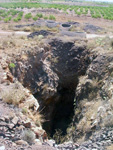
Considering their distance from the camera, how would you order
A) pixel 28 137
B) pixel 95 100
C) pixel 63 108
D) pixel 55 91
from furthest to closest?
pixel 63 108 → pixel 55 91 → pixel 95 100 → pixel 28 137

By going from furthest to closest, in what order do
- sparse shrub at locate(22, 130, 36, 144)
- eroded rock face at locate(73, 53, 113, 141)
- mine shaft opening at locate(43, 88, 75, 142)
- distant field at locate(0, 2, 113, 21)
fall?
distant field at locate(0, 2, 113, 21), mine shaft opening at locate(43, 88, 75, 142), eroded rock face at locate(73, 53, 113, 141), sparse shrub at locate(22, 130, 36, 144)

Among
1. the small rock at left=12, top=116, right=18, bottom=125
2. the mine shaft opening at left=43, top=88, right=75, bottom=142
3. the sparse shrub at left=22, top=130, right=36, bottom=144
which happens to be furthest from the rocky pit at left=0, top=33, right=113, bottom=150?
the sparse shrub at left=22, top=130, right=36, bottom=144

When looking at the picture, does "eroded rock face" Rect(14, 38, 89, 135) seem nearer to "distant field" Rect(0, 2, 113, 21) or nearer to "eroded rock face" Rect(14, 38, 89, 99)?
"eroded rock face" Rect(14, 38, 89, 99)

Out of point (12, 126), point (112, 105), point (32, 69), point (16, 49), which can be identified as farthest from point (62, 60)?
point (12, 126)

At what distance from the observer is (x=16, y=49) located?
1116 cm

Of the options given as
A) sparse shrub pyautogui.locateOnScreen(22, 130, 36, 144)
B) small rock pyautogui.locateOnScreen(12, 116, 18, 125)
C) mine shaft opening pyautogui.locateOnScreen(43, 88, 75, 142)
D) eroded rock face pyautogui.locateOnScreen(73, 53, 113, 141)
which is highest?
mine shaft opening pyautogui.locateOnScreen(43, 88, 75, 142)

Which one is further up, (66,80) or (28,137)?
(66,80)

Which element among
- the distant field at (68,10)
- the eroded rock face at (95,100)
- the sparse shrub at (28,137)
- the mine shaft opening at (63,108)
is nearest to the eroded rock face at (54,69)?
the mine shaft opening at (63,108)

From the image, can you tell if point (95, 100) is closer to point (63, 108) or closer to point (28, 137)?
point (28, 137)

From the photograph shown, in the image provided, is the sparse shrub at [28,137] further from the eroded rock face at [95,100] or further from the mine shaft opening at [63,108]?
the mine shaft opening at [63,108]

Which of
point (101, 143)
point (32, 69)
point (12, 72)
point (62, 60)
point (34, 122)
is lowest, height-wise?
point (101, 143)

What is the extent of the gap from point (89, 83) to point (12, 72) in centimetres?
441

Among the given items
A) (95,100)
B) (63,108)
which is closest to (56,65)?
(63,108)

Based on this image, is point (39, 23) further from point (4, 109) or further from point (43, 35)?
point (4, 109)
